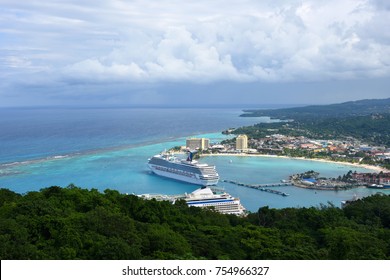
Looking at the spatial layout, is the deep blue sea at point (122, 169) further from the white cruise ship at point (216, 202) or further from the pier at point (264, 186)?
the white cruise ship at point (216, 202)

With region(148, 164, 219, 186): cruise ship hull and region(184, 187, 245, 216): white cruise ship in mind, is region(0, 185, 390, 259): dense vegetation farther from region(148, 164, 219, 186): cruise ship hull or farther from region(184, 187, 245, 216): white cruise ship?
region(148, 164, 219, 186): cruise ship hull

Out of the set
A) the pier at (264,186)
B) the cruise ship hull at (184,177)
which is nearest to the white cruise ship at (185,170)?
the cruise ship hull at (184,177)

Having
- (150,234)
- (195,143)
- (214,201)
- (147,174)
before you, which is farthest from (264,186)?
(150,234)

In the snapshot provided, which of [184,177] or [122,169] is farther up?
[122,169]

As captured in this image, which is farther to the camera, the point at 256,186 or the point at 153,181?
the point at 153,181

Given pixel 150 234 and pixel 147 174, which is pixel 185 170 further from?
pixel 150 234

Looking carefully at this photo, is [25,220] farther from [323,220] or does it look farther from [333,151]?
A: [333,151]

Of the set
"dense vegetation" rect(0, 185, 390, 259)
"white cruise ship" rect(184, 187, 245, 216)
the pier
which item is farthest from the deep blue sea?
"dense vegetation" rect(0, 185, 390, 259)
